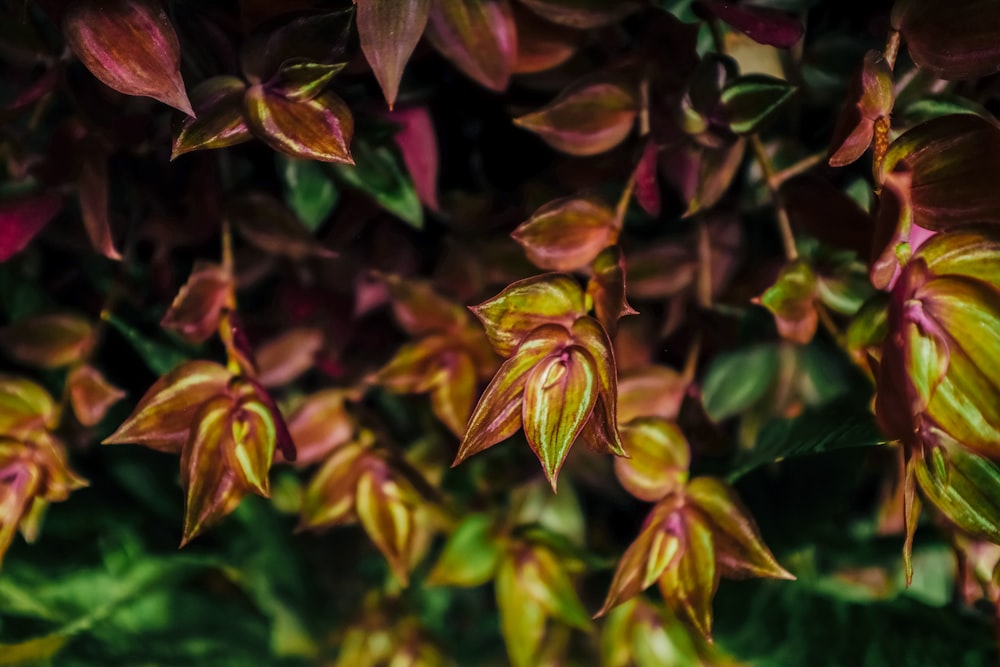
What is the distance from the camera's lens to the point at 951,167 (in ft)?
1.19

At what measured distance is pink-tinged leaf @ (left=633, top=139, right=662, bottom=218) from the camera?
423 millimetres

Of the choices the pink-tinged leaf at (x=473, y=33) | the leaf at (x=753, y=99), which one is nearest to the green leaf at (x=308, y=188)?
the pink-tinged leaf at (x=473, y=33)

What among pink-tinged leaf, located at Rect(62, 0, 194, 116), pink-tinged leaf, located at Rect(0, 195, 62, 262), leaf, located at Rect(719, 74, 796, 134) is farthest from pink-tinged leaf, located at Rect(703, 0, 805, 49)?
pink-tinged leaf, located at Rect(0, 195, 62, 262)

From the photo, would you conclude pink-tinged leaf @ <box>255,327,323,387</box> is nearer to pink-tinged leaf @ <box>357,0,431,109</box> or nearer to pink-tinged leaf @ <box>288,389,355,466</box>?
pink-tinged leaf @ <box>288,389,355,466</box>

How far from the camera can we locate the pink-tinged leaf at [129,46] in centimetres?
37

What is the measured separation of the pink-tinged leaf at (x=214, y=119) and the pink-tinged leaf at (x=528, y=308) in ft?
0.45

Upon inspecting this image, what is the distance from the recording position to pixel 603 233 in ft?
1.41

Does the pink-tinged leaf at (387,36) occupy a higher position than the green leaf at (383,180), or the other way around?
the pink-tinged leaf at (387,36)

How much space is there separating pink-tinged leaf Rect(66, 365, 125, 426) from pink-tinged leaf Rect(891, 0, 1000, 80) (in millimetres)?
423

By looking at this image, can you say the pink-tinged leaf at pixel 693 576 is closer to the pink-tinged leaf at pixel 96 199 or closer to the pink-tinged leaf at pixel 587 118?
the pink-tinged leaf at pixel 587 118

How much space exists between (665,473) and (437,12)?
253 millimetres

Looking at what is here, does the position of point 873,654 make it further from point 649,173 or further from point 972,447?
point 649,173

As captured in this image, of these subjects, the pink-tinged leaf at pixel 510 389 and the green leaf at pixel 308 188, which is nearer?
the pink-tinged leaf at pixel 510 389

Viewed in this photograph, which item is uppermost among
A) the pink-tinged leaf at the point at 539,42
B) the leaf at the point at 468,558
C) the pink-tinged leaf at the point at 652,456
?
the pink-tinged leaf at the point at 539,42
